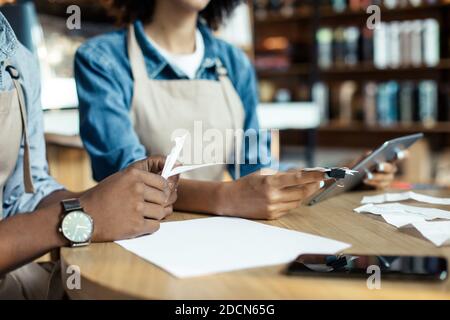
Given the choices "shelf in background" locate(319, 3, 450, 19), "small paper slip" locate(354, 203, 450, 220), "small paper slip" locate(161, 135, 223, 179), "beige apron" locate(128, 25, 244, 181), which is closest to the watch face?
"small paper slip" locate(161, 135, 223, 179)

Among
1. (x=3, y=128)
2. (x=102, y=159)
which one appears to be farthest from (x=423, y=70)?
(x=3, y=128)

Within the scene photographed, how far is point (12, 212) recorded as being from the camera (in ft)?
3.61

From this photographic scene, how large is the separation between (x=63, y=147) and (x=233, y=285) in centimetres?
124

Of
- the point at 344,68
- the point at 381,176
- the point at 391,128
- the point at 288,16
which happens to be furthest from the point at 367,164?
the point at 288,16

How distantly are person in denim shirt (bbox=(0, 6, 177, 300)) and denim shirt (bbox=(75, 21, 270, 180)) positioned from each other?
12 cm

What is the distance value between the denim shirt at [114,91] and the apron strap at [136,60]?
0.04 feet

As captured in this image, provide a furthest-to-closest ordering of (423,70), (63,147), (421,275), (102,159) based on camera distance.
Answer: (423,70), (63,147), (102,159), (421,275)

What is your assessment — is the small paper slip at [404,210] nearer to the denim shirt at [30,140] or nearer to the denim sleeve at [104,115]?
the denim sleeve at [104,115]

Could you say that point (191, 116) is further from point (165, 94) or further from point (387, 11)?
point (387, 11)

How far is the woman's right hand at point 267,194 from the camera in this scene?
0.90 meters

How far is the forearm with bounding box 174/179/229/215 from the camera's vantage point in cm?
95

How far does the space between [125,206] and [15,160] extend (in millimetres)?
365

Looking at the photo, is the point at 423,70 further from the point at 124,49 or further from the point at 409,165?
the point at 124,49

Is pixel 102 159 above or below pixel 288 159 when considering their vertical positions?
above
